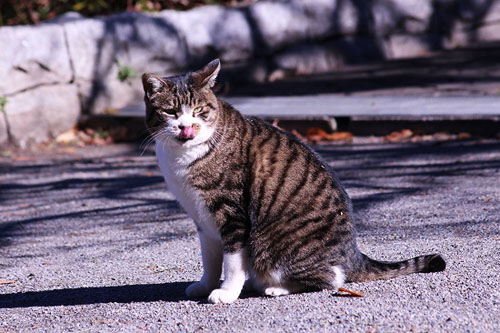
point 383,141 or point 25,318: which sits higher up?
point 25,318

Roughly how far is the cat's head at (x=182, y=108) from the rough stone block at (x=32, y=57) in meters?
5.34

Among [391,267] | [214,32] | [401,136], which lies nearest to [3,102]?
[214,32]

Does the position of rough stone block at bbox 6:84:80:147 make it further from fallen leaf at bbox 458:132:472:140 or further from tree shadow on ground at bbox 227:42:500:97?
fallen leaf at bbox 458:132:472:140

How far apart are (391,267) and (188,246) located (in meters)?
1.58

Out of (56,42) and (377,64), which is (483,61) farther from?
(56,42)

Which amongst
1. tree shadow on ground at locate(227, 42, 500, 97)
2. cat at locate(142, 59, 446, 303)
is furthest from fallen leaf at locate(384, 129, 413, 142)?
cat at locate(142, 59, 446, 303)

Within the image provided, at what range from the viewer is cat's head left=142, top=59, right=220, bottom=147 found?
384 centimetres

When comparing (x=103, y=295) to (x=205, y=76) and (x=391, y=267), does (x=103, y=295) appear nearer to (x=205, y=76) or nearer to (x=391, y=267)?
(x=205, y=76)

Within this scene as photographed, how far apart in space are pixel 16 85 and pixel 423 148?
4535 millimetres

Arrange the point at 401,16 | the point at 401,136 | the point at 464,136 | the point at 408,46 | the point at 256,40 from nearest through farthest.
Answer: the point at 464,136 < the point at 401,136 < the point at 256,40 < the point at 401,16 < the point at 408,46

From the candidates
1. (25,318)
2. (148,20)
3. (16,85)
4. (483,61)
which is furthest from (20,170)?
(483,61)

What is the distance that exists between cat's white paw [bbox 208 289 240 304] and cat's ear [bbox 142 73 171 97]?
104 centimetres

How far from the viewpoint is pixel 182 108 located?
388cm

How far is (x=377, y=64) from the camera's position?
1205 centimetres
